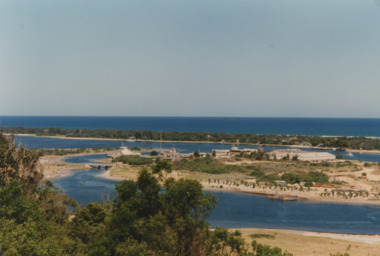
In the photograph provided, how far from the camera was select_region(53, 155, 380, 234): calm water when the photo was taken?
3095 centimetres

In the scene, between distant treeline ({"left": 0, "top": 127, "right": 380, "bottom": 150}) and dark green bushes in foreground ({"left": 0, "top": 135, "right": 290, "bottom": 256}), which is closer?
dark green bushes in foreground ({"left": 0, "top": 135, "right": 290, "bottom": 256})

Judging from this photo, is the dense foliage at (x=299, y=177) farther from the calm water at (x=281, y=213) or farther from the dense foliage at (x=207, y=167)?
the calm water at (x=281, y=213)

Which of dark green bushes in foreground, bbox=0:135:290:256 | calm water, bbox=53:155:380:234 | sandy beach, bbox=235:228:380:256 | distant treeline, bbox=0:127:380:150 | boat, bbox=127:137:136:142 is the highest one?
dark green bushes in foreground, bbox=0:135:290:256

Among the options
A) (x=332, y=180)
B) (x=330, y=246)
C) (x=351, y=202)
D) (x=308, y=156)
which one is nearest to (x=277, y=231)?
(x=330, y=246)

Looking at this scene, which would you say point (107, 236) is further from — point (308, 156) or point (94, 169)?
point (308, 156)

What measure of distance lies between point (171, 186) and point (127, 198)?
200 centimetres

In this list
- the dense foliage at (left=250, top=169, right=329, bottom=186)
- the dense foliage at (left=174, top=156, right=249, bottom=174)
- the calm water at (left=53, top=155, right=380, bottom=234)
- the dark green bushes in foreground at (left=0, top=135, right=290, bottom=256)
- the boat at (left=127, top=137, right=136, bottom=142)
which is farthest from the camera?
the boat at (left=127, top=137, right=136, bottom=142)

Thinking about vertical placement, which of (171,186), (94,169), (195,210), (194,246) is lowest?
(94,169)

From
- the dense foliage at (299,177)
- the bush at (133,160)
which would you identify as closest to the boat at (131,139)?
the bush at (133,160)

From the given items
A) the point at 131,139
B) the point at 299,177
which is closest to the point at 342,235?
the point at 299,177

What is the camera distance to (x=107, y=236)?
13102 millimetres

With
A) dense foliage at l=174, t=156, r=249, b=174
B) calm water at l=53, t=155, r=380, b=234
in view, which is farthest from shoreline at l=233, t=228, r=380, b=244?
dense foliage at l=174, t=156, r=249, b=174

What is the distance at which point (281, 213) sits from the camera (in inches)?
1399

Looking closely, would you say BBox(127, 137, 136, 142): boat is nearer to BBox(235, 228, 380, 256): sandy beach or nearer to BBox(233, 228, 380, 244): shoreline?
BBox(233, 228, 380, 244): shoreline
